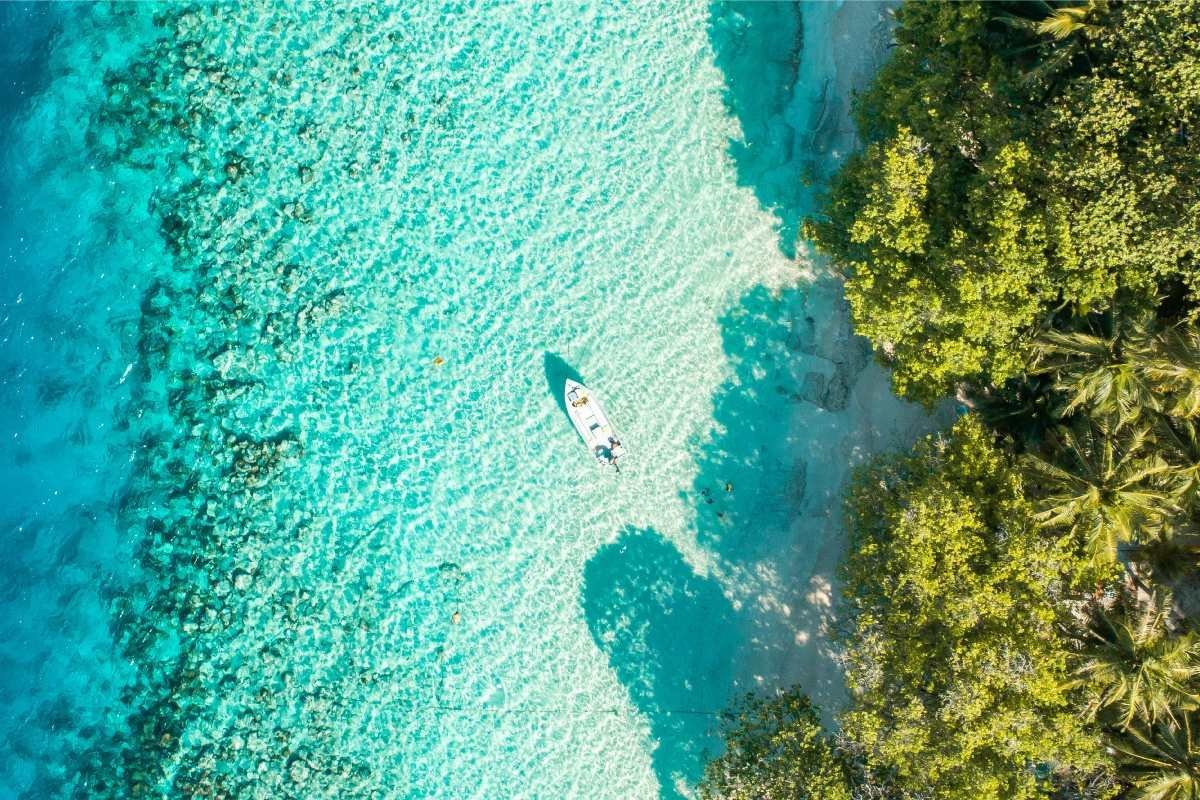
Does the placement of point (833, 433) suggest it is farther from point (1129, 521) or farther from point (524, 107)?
point (524, 107)

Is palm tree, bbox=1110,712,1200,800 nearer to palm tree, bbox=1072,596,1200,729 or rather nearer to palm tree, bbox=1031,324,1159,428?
palm tree, bbox=1072,596,1200,729

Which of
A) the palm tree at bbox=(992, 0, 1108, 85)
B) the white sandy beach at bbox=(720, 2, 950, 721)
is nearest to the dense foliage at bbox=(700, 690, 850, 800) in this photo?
the white sandy beach at bbox=(720, 2, 950, 721)

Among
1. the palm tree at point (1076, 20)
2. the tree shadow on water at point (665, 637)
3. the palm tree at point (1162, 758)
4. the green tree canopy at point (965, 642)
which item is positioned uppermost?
the palm tree at point (1076, 20)

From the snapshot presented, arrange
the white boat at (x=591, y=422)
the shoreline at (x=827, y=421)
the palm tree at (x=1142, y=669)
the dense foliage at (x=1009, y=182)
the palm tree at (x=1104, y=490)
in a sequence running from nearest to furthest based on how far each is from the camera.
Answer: the dense foliage at (x=1009, y=182) < the palm tree at (x=1104, y=490) < the palm tree at (x=1142, y=669) < the white boat at (x=591, y=422) < the shoreline at (x=827, y=421)

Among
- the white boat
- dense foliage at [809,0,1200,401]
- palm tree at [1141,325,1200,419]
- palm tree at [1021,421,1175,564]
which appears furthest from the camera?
the white boat

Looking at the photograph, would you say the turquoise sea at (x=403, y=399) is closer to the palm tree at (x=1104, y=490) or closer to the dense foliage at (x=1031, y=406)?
the dense foliage at (x=1031, y=406)

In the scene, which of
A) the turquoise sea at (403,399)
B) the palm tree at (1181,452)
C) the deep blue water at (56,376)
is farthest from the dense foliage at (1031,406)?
the deep blue water at (56,376)
